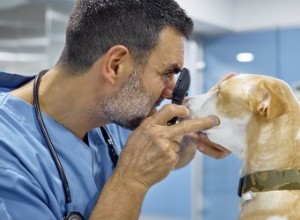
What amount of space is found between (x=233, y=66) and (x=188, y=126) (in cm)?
204

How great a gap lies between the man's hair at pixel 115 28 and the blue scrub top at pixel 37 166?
6.6 inches

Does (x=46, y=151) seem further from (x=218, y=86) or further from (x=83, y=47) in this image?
(x=218, y=86)

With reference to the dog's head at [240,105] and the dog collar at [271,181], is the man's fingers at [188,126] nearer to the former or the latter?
the dog's head at [240,105]

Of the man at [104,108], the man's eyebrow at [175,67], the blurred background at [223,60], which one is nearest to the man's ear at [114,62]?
the man at [104,108]

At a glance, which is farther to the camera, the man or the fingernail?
the fingernail

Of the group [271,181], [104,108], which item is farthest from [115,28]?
[271,181]

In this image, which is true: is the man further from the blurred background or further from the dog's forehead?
the blurred background

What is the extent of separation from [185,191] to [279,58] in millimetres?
1031

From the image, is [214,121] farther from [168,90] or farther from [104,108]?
[104,108]

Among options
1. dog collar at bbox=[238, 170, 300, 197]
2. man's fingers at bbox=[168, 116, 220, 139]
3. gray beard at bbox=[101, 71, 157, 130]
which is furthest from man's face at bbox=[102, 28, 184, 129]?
dog collar at bbox=[238, 170, 300, 197]

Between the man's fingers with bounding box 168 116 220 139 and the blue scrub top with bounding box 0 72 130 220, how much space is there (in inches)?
8.8

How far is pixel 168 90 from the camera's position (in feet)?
4.02

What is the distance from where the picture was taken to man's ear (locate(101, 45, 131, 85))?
1119 millimetres

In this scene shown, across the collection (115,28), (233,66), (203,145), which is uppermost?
(115,28)
